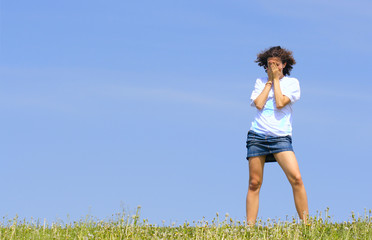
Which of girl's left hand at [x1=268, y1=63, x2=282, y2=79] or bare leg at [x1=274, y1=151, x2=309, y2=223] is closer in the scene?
bare leg at [x1=274, y1=151, x2=309, y2=223]

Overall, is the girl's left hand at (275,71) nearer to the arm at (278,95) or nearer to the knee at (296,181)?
the arm at (278,95)

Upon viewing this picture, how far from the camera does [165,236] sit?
27.5 feet

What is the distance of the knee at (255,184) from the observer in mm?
10422

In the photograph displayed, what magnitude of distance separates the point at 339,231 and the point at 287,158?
1.54 meters

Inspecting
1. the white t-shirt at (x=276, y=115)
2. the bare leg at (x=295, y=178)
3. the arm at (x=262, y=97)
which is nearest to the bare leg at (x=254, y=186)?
the bare leg at (x=295, y=178)

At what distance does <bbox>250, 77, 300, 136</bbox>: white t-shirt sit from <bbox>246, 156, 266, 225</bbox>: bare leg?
56cm

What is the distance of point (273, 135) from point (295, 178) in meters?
0.85

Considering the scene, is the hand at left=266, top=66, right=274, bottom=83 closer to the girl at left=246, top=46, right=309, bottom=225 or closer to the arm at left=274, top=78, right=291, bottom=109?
the girl at left=246, top=46, right=309, bottom=225

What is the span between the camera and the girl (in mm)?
10086

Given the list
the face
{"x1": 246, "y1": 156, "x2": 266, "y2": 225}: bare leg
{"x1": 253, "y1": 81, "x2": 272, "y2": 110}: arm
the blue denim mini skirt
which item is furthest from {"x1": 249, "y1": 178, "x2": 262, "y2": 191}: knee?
the face

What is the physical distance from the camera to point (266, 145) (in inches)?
400

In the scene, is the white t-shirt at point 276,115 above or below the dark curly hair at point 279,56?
below

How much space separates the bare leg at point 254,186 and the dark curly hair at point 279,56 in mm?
1869

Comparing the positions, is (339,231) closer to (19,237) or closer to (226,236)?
(226,236)
